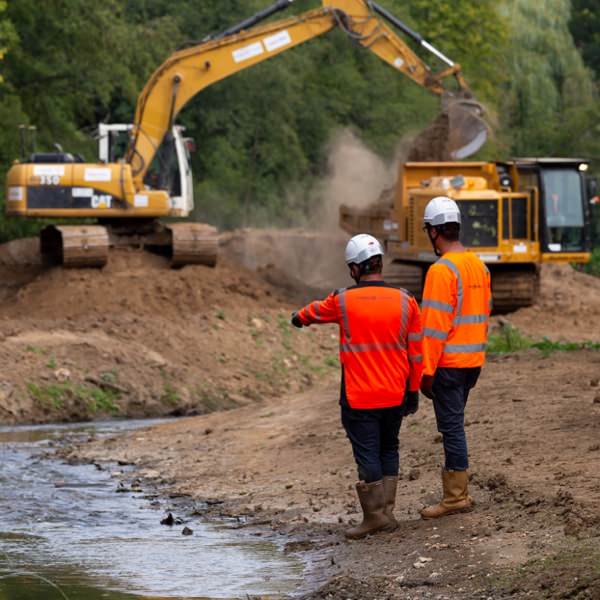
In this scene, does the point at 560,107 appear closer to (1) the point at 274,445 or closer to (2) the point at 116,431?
(2) the point at 116,431

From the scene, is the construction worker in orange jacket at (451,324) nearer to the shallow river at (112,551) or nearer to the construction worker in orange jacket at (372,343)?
the construction worker in orange jacket at (372,343)

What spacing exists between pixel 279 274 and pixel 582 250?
643 centimetres

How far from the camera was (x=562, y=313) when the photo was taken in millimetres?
28391

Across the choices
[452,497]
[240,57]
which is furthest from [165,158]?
[452,497]

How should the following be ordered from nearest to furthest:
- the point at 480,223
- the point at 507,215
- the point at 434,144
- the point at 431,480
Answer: the point at 431,480 < the point at 480,223 < the point at 507,215 < the point at 434,144

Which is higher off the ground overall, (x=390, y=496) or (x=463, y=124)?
(x=463, y=124)

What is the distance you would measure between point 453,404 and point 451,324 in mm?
504

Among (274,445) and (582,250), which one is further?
(582,250)

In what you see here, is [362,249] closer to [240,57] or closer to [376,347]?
[376,347]

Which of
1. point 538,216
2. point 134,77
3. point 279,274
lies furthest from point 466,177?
point 134,77

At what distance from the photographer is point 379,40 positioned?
2925 cm

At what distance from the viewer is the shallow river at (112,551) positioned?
948 centimetres

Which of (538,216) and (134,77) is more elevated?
(134,77)

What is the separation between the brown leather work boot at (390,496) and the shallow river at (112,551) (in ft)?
2.16
